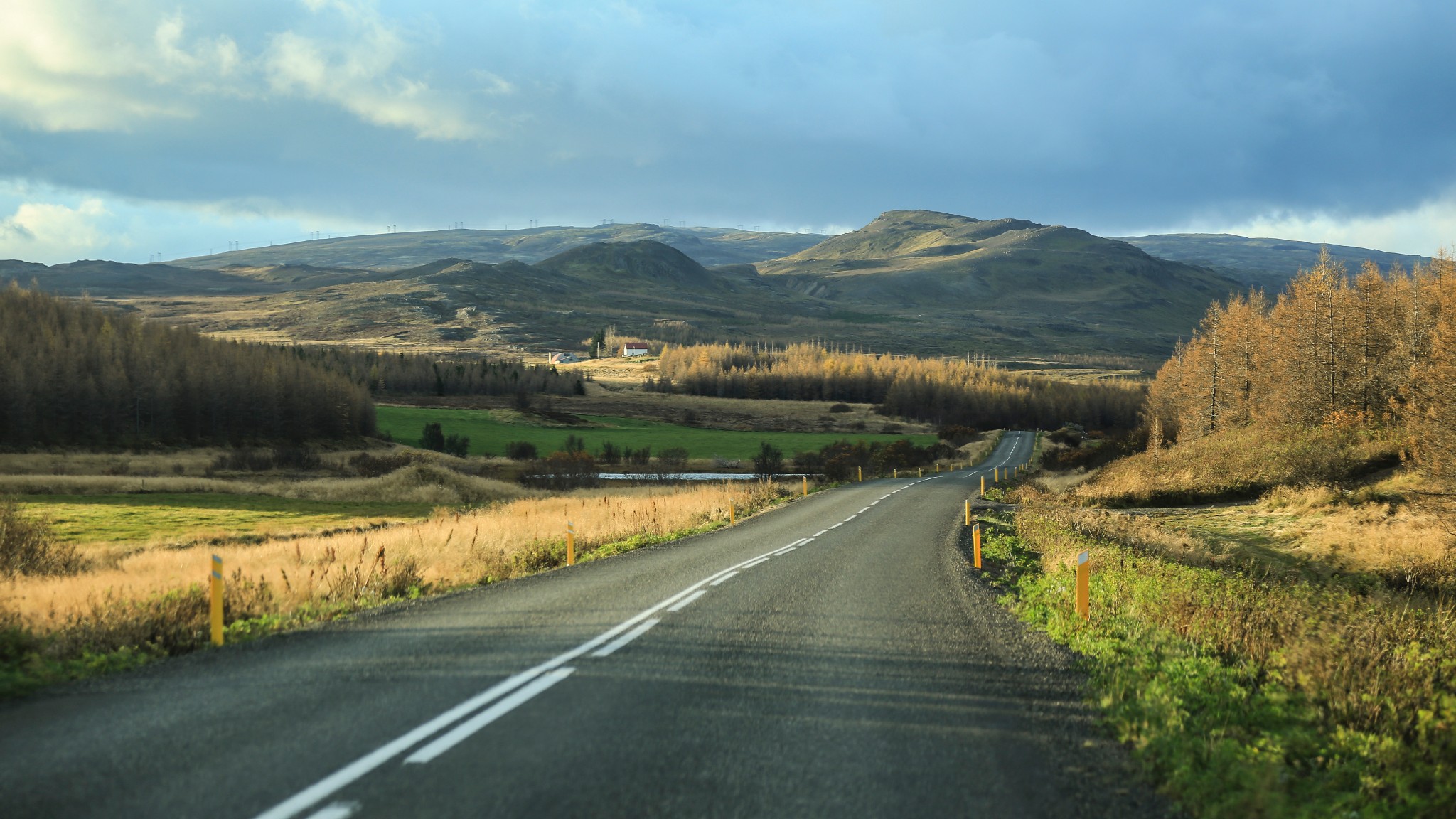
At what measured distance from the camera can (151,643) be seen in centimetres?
912

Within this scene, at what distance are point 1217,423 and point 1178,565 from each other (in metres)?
61.6

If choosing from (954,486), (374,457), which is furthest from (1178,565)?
(374,457)

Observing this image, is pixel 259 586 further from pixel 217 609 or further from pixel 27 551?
pixel 27 551

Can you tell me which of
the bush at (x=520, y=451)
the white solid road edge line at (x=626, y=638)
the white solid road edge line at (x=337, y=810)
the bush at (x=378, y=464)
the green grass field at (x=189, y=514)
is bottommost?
the bush at (x=520, y=451)

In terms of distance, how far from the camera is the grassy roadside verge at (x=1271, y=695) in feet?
17.5

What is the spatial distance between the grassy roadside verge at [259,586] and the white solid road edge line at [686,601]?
13.9 ft

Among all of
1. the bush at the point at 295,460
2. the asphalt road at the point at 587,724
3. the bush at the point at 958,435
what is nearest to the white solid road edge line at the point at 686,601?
the asphalt road at the point at 587,724

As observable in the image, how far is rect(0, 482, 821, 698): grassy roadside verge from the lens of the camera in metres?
8.71

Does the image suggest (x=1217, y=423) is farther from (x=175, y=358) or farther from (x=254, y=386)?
(x=175, y=358)

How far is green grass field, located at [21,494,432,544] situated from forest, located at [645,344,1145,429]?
358 feet

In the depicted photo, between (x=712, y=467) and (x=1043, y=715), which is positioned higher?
(x=1043, y=715)

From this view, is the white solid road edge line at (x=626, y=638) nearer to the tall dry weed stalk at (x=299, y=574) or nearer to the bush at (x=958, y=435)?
the tall dry weed stalk at (x=299, y=574)

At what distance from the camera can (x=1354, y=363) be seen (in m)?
53.8

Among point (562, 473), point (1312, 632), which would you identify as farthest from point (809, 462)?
point (1312, 632)
